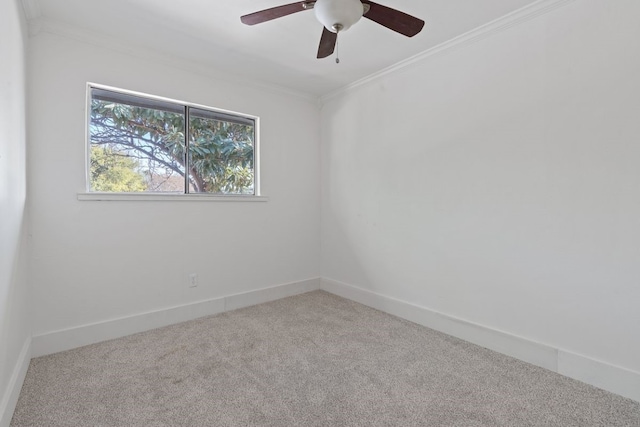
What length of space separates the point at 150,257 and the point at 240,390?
144 centimetres

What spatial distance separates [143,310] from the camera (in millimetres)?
2564

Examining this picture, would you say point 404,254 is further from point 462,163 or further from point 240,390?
point 240,390

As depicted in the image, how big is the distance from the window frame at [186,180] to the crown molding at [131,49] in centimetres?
29

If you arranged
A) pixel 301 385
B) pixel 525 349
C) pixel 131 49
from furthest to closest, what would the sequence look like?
Answer: pixel 131 49, pixel 525 349, pixel 301 385

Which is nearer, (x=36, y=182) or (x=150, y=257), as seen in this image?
(x=36, y=182)

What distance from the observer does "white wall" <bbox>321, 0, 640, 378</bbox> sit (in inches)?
68.2

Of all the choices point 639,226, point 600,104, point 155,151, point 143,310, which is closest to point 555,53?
point 600,104

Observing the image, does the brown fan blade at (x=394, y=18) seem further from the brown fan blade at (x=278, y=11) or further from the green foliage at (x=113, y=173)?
the green foliage at (x=113, y=173)

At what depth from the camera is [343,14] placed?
62.4 inches

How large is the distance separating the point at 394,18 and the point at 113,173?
7.72ft

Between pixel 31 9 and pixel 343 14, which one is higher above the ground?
pixel 31 9

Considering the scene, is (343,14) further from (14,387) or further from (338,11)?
(14,387)

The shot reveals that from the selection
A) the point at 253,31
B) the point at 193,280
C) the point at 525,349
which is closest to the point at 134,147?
the point at 193,280

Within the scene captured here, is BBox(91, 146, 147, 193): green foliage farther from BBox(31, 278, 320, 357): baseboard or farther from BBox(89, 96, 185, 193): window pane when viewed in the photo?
BBox(31, 278, 320, 357): baseboard
